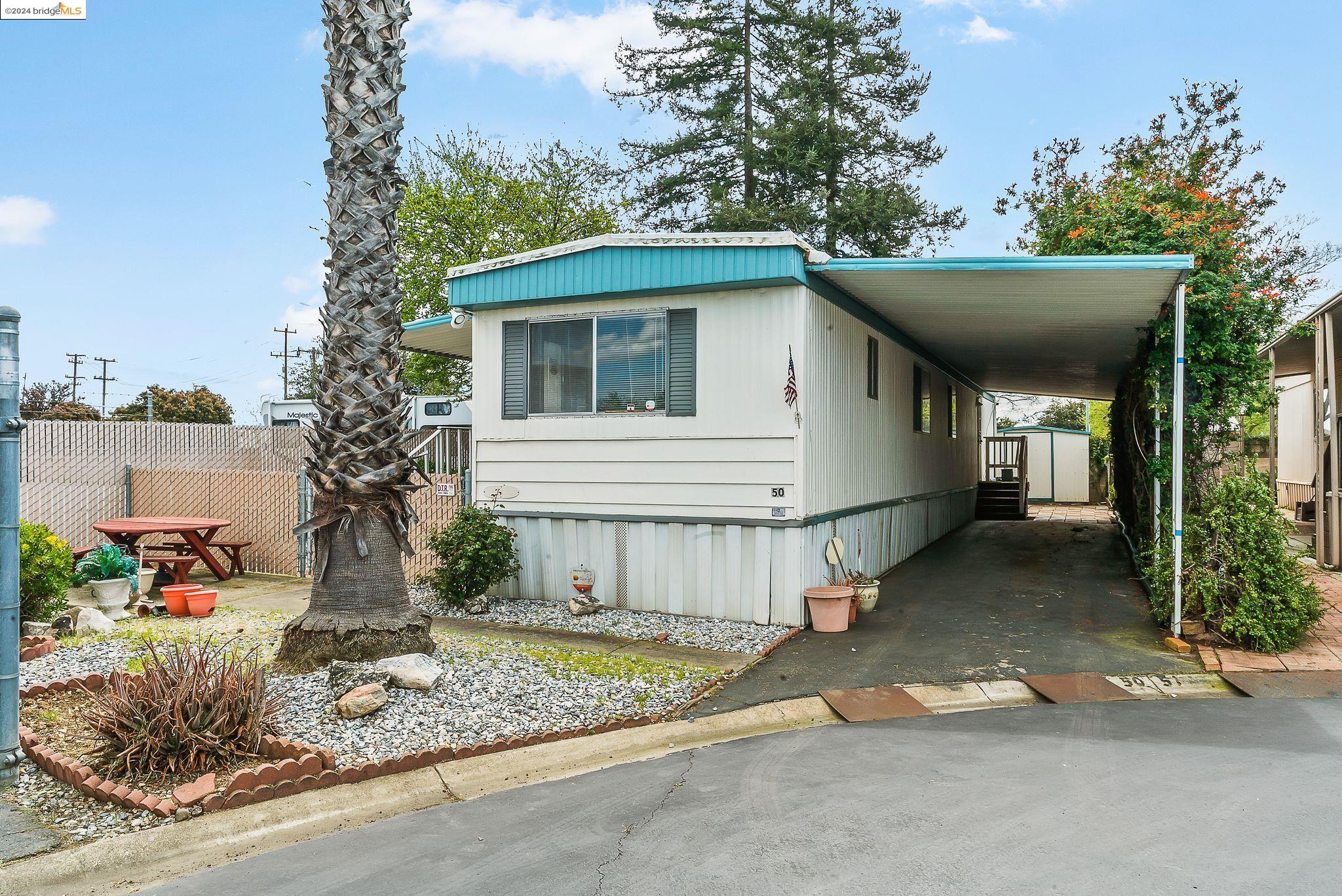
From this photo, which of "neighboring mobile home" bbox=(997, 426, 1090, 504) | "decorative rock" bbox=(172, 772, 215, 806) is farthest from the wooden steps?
"decorative rock" bbox=(172, 772, 215, 806)

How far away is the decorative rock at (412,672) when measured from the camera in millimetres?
5383

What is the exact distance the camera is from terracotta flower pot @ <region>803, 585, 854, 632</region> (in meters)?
7.67

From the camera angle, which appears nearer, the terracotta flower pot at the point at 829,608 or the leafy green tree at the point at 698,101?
the terracotta flower pot at the point at 829,608

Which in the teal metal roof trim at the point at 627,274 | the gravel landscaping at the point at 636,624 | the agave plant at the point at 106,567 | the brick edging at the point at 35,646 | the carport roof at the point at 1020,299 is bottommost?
the gravel landscaping at the point at 636,624

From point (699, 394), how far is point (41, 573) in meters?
5.69

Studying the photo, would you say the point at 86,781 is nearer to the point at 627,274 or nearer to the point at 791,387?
the point at 791,387

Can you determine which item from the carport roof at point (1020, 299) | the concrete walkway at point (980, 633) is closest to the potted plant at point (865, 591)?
the concrete walkway at point (980, 633)

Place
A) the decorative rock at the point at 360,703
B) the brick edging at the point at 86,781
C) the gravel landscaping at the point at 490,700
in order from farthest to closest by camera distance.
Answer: the decorative rock at the point at 360,703
the gravel landscaping at the point at 490,700
the brick edging at the point at 86,781

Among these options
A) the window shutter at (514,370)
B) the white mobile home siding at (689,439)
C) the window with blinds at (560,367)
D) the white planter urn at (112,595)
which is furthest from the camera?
the window shutter at (514,370)

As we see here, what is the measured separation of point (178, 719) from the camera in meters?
4.16

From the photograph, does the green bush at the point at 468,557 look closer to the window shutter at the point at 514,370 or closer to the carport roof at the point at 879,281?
the window shutter at the point at 514,370

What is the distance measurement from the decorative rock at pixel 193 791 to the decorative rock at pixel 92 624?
414 cm

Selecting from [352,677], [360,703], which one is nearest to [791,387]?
[352,677]

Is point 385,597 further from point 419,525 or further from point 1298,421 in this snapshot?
point 1298,421
